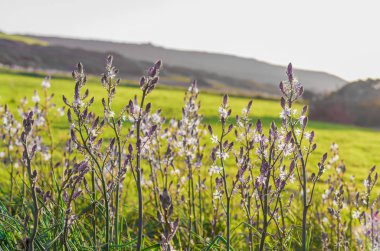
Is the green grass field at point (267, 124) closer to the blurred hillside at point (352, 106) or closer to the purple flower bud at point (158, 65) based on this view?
the blurred hillside at point (352, 106)

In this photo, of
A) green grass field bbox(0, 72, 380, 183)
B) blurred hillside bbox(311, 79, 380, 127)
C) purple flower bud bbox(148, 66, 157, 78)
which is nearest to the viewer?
purple flower bud bbox(148, 66, 157, 78)

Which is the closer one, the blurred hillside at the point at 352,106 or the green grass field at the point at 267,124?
the green grass field at the point at 267,124

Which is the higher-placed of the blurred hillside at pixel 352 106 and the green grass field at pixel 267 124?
the blurred hillside at pixel 352 106

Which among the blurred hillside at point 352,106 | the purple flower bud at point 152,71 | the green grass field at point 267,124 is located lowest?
the green grass field at point 267,124

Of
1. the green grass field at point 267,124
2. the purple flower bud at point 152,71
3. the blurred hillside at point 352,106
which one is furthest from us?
the blurred hillside at point 352,106

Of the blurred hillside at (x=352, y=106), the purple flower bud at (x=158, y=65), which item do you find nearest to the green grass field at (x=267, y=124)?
the blurred hillside at (x=352, y=106)

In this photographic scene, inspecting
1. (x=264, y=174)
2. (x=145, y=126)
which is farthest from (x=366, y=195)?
(x=145, y=126)

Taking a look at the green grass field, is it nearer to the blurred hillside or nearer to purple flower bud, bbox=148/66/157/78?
the blurred hillside

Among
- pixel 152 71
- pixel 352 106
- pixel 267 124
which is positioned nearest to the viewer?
pixel 152 71

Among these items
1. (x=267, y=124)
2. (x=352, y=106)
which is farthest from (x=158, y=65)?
(x=352, y=106)

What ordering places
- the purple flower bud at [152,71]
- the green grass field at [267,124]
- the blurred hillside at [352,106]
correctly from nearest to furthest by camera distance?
the purple flower bud at [152,71], the green grass field at [267,124], the blurred hillside at [352,106]

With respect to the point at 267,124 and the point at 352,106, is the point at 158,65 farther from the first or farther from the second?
the point at 352,106

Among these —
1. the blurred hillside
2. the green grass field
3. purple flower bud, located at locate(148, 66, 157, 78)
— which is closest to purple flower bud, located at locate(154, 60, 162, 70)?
purple flower bud, located at locate(148, 66, 157, 78)

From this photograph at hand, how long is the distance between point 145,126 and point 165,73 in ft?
251
